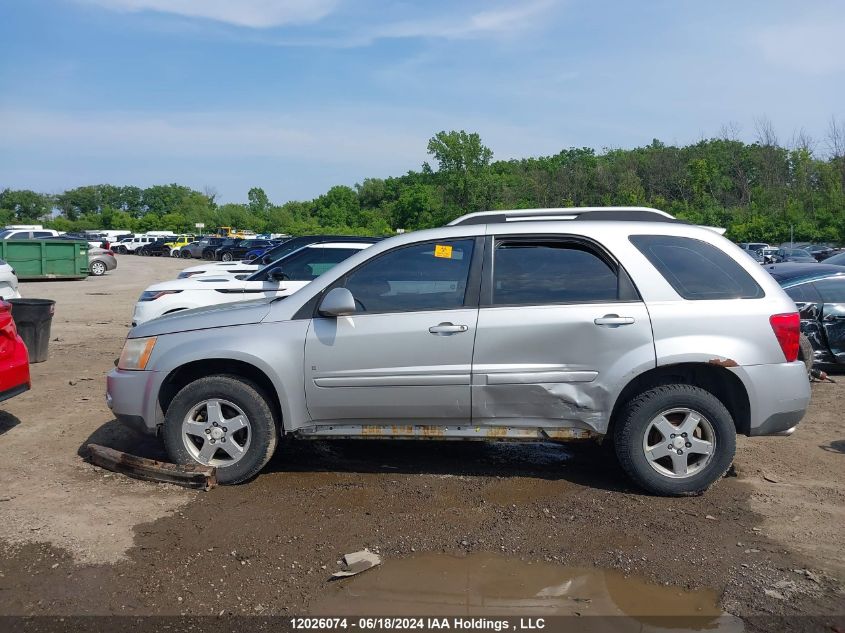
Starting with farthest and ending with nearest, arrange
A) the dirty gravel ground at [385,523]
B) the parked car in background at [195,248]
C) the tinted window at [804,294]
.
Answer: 1. the parked car in background at [195,248]
2. the tinted window at [804,294]
3. the dirty gravel ground at [385,523]

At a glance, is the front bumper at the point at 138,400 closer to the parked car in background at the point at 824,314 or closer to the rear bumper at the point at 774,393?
the rear bumper at the point at 774,393

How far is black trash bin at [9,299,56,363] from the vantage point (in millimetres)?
9742

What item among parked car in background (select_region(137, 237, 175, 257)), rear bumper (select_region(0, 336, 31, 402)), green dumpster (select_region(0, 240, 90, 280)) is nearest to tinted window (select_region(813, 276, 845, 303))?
rear bumper (select_region(0, 336, 31, 402))

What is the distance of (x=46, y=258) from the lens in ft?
87.0

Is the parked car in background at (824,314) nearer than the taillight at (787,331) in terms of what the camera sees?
No

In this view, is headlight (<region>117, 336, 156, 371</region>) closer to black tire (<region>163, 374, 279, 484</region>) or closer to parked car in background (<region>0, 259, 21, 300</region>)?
black tire (<region>163, 374, 279, 484</region>)

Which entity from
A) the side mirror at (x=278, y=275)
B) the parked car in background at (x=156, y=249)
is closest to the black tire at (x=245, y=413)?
the side mirror at (x=278, y=275)

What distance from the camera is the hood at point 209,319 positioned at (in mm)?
5410

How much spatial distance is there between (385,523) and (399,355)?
43.2 inches

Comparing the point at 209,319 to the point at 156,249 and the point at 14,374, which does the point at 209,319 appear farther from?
the point at 156,249

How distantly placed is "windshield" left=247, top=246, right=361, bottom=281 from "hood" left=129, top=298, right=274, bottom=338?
4457 mm

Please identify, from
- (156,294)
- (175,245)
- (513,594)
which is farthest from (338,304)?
(175,245)

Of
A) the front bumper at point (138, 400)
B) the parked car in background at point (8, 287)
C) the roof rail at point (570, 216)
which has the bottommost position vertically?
the front bumper at point (138, 400)

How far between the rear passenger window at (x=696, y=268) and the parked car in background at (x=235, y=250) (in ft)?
151
